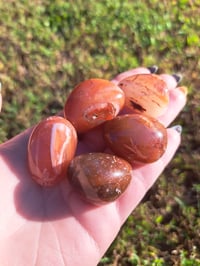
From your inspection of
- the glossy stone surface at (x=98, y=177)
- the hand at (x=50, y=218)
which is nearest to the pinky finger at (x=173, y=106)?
the hand at (x=50, y=218)

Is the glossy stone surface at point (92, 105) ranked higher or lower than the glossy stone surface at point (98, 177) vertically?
higher

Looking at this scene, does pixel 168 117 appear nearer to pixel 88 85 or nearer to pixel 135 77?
pixel 135 77

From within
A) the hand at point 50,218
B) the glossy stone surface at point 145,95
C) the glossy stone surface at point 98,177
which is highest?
the glossy stone surface at point 145,95

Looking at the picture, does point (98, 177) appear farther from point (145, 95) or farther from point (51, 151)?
point (145, 95)

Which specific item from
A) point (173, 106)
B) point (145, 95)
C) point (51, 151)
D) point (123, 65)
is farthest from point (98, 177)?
point (123, 65)

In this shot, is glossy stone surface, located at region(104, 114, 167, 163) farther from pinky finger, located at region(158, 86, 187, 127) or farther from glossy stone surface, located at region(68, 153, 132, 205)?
pinky finger, located at region(158, 86, 187, 127)

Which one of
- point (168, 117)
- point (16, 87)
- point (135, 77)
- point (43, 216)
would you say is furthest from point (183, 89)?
point (43, 216)

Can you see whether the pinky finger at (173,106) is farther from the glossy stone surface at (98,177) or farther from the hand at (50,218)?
the glossy stone surface at (98,177)
